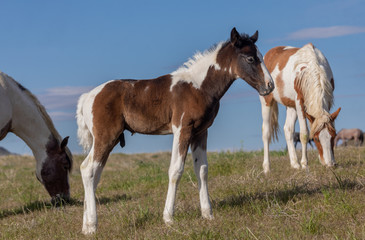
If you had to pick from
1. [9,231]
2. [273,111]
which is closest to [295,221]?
[9,231]

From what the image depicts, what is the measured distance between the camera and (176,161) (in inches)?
212

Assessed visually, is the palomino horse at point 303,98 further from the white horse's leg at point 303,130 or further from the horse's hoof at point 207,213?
the horse's hoof at point 207,213

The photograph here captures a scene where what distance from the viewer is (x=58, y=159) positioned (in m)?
8.60

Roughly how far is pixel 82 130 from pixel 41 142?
3079 mm

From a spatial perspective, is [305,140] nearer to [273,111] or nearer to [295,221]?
[273,111]

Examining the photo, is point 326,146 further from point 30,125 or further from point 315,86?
point 30,125

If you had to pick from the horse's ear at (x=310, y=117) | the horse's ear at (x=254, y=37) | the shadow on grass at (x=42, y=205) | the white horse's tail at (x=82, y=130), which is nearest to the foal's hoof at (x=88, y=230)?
the white horse's tail at (x=82, y=130)

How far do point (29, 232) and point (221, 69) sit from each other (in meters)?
3.55

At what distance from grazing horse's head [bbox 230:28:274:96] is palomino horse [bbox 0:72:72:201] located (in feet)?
14.3

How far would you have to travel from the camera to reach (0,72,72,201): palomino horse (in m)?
8.52

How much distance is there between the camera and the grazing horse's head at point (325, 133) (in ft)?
26.9

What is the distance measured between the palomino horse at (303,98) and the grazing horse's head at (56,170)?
429cm

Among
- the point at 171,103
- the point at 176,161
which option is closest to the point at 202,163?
the point at 176,161

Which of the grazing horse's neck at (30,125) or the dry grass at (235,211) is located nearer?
the dry grass at (235,211)
